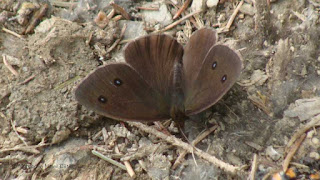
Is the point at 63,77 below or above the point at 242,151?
above

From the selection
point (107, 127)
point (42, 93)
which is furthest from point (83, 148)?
point (42, 93)

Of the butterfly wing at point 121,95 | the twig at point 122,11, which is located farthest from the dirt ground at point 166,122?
the butterfly wing at point 121,95

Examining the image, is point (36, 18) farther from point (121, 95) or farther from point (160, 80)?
point (160, 80)

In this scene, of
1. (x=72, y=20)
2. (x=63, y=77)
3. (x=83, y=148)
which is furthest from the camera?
(x=72, y=20)

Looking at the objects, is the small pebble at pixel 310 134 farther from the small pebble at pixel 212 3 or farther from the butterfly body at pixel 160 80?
the small pebble at pixel 212 3

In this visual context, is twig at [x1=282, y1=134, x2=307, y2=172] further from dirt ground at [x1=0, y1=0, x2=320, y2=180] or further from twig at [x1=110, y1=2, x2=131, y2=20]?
twig at [x1=110, y1=2, x2=131, y2=20]

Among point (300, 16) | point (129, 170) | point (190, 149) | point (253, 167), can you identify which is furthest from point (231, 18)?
point (129, 170)

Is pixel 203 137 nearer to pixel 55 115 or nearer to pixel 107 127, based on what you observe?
pixel 107 127
